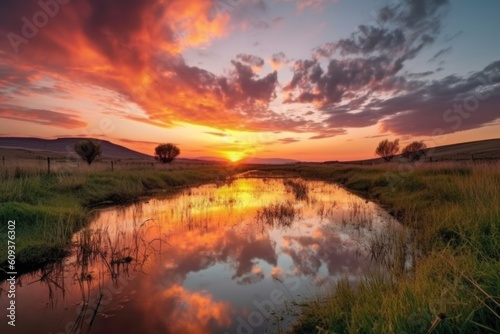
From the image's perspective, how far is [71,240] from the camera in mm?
9211

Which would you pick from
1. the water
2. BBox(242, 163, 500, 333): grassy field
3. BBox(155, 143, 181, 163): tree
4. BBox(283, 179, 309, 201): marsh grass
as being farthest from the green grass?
BBox(155, 143, 181, 163): tree

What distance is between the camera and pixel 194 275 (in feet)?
23.7

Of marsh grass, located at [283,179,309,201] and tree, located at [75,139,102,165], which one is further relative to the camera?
tree, located at [75,139,102,165]

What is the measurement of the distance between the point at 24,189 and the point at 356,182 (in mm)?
27230

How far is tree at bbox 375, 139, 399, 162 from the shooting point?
212ft

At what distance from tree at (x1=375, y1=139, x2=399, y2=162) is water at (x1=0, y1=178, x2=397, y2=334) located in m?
59.4

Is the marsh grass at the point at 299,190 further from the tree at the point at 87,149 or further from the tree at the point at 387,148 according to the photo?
the tree at the point at 387,148

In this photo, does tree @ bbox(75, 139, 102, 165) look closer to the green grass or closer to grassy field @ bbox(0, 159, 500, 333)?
the green grass

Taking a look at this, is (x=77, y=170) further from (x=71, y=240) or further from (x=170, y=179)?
(x=71, y=240)

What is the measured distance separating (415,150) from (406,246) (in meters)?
60.4

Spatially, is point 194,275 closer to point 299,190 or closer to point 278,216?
point 278,216

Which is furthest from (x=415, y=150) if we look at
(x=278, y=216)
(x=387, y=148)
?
(x=278, y=216)

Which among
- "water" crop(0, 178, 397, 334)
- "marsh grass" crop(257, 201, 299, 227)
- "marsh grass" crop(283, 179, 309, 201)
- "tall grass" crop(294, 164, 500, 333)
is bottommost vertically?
"water" crop(0, 178, 397, 334)

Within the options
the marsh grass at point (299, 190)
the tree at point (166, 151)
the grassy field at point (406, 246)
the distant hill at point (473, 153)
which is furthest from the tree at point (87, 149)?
the distant hill at point (473, 153)
